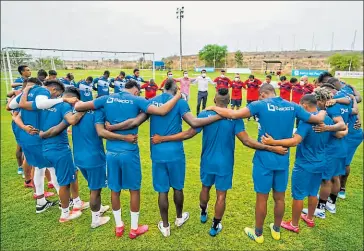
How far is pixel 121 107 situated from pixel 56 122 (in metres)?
1.23

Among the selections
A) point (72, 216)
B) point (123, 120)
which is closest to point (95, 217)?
point (72, 216)

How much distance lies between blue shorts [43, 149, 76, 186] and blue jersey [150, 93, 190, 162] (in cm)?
151

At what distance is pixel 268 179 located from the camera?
11.7 ft

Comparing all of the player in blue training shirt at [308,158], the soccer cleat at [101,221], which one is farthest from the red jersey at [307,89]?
the soccer cleat at [101,221]

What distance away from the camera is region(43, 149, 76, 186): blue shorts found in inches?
159

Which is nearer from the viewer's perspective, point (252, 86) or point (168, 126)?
point (168, 126)

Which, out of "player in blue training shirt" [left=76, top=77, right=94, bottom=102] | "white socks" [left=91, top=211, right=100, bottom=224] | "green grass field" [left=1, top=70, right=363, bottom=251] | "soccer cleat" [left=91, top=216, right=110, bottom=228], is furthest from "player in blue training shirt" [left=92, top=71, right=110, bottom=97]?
"white socks" [left=91, top=211, right=100, bottom=224]

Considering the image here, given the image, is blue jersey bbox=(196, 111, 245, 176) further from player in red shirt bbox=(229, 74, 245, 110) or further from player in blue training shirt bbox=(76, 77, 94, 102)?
player in blue training shirt bbox=(76, 77, 94, 102)

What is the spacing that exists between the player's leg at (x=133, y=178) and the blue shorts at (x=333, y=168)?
307 centimetres

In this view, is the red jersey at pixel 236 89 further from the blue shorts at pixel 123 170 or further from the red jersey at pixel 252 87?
the blue shorts at pixel 123 170

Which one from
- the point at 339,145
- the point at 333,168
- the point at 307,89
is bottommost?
the point at 333,168

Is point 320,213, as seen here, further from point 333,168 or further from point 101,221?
point 101,221

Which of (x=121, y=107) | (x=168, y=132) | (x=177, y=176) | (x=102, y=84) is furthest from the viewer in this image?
(x=102, y=84)

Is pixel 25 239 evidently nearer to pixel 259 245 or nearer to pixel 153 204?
pixel 153 204
